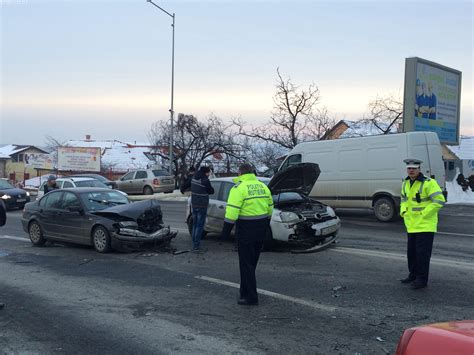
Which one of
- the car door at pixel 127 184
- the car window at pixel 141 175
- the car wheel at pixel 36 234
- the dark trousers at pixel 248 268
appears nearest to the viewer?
the dark trousers at pixel 248 268

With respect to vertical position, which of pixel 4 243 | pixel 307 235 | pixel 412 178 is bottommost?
pixel 4 243

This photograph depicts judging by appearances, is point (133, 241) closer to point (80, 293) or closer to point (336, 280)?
point (80, 293)

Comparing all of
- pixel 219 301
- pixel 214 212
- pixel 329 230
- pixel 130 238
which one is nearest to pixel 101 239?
pixel 130 238

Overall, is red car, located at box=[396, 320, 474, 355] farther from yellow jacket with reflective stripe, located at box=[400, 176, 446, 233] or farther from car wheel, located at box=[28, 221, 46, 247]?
car wheel, located at box=[28, 221, 46, 247]

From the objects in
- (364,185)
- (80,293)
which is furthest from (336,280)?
(364,185)

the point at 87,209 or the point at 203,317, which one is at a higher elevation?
the point at 87,209

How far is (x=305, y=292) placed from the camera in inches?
242

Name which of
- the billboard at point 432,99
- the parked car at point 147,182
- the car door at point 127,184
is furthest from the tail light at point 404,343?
the car door at point 127,184

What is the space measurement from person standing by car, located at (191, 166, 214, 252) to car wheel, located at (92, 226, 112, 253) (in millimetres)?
1711

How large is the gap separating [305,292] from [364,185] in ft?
27.1

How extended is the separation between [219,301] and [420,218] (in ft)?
9.41

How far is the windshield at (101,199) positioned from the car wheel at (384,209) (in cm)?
734

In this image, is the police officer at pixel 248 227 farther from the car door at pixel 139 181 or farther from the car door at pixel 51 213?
the car door at pixel 139 181

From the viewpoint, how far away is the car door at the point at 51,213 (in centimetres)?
1010
